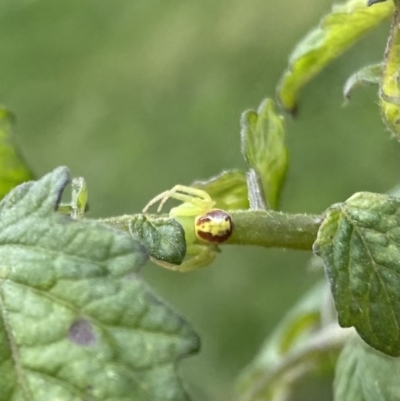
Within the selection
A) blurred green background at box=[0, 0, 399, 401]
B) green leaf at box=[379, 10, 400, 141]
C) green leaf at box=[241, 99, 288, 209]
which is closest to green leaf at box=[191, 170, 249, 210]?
green leaf at box=[241, 99, 288, 209]

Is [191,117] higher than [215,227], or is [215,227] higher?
[191,117]

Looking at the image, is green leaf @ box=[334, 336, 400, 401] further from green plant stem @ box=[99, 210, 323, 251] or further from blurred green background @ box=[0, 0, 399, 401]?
blurred green background @ box=[0, 0, 399, 401]

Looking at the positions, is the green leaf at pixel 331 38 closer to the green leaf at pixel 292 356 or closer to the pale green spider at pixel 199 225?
the pale green spider at pixel 199 225

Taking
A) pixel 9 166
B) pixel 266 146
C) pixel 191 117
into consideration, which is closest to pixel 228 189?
pixel 266 146

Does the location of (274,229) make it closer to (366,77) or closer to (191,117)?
(366,77)

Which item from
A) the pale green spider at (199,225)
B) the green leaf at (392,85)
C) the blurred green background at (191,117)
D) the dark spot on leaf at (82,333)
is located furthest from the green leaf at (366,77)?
the blurred green background at (191,117)

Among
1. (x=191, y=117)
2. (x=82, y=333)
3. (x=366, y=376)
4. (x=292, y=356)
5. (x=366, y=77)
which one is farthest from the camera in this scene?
(x=191, y=117)
